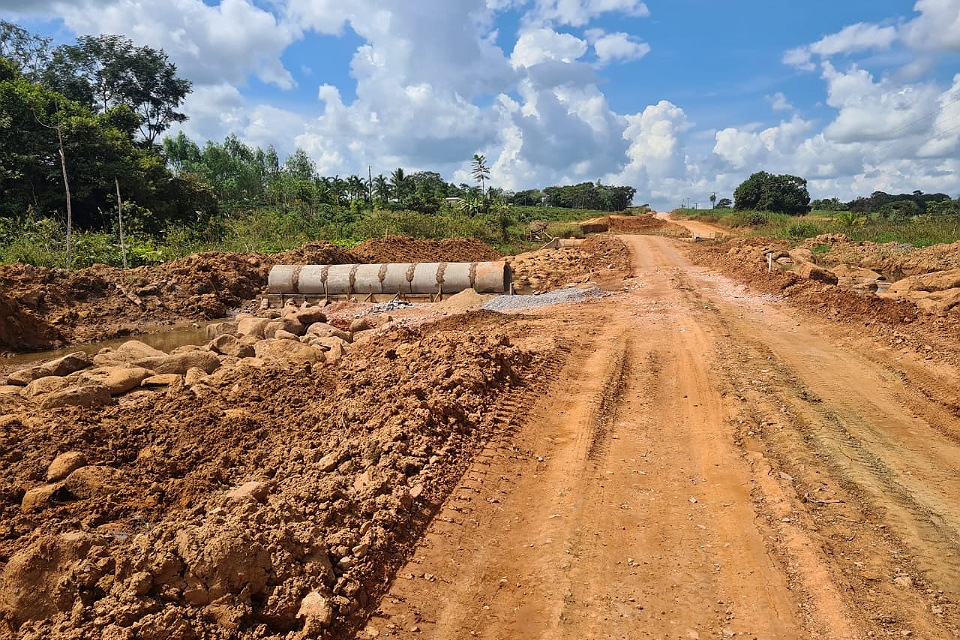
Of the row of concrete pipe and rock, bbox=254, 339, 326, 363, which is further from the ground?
the row of concrete pipe

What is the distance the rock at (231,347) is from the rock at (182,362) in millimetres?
853

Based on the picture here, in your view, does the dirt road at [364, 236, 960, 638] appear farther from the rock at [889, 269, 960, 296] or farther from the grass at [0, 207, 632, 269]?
the grass at [0, 207, 632, 269]

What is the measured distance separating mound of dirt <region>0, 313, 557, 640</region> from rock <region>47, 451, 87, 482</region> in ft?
0.08

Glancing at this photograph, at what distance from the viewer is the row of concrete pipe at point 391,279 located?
1891cm

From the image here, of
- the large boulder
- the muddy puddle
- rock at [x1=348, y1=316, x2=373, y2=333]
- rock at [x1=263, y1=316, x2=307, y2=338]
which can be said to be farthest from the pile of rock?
the large boulder

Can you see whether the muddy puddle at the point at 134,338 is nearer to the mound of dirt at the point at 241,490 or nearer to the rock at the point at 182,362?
the rock at the point at 182,362

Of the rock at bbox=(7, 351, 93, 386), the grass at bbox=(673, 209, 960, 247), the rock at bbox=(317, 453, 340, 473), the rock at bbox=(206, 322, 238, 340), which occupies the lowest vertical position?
the rock at bbox=(206, 322, 238, 340)

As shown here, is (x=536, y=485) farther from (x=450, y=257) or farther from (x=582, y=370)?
(x=450, y=257)

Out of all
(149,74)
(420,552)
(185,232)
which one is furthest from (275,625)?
(149,74)

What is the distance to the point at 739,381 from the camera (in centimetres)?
870

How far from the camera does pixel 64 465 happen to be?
5645 millimetres

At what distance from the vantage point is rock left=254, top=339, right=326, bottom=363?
10355 mm

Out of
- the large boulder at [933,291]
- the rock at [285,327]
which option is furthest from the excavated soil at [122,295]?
the large boulder at [933,291]

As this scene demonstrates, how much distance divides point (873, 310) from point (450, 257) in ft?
65.0
